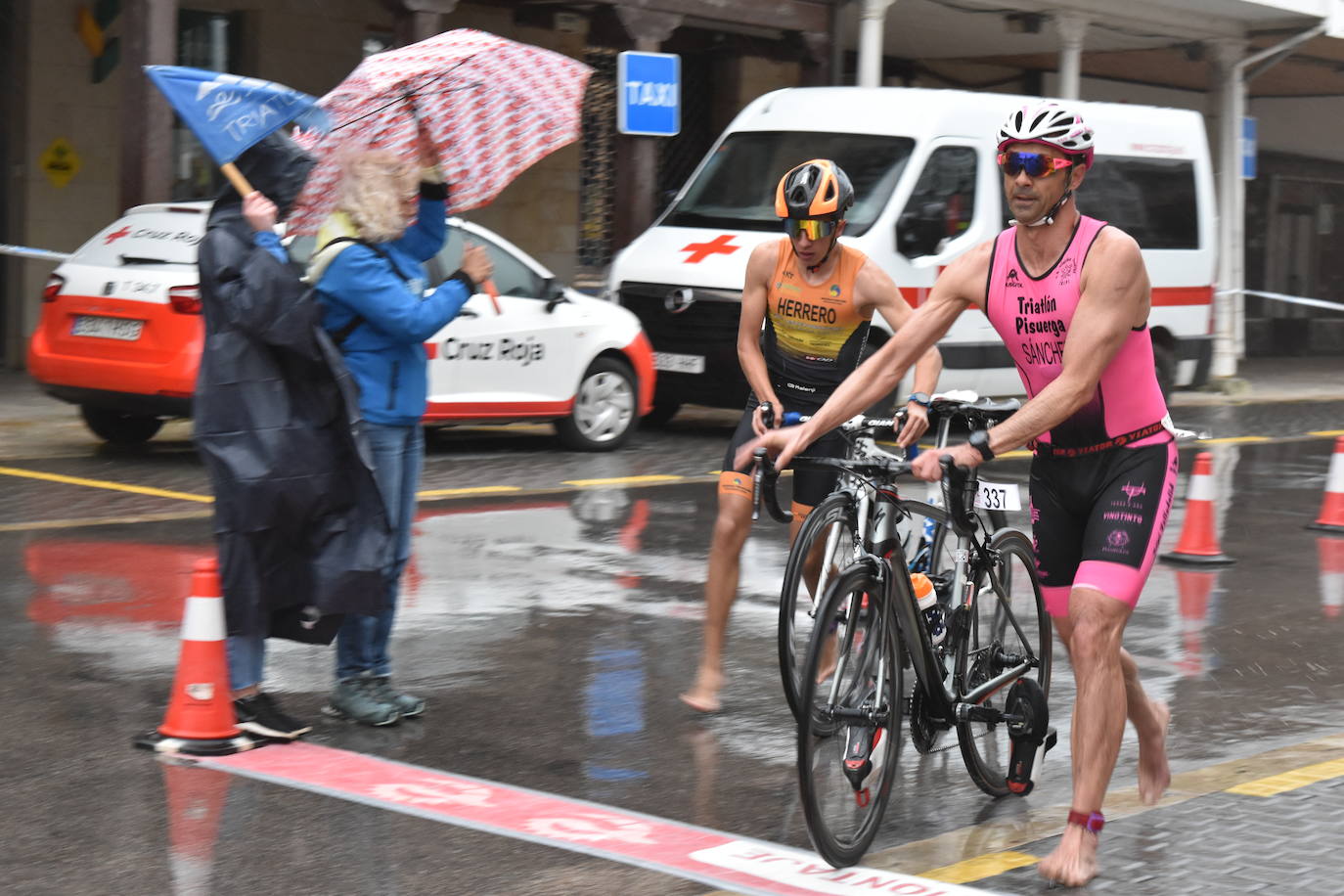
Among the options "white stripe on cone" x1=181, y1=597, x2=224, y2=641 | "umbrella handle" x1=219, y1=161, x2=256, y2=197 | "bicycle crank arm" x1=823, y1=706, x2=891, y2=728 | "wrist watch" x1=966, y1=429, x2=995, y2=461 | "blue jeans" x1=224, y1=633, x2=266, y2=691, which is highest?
"umbrella handle" x1=219, y1=161, x2=256, y2=197

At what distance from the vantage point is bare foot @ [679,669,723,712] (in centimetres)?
686

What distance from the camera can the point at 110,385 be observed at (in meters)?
12.4

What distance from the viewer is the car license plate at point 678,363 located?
15.3 metres

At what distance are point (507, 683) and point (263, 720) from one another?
47.3 inches

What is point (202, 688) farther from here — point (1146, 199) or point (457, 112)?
point (1146, 199)

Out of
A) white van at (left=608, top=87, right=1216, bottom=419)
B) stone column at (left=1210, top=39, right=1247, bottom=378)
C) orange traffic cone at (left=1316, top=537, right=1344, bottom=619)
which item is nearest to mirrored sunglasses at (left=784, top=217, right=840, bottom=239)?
orange traffic cone at (left=1316, top=537, right=1344, bottom=619)

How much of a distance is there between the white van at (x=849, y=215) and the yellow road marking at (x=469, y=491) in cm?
295

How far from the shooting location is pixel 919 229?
1555 centimetres

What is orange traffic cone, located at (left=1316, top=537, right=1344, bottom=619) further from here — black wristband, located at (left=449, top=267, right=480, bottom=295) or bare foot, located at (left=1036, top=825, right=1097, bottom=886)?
black wristband, located at (left=449, top=267, right=480, bottom=295)

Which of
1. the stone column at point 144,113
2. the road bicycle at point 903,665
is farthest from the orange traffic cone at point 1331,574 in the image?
the stone column at point 144,113

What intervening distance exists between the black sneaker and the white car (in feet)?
19.0

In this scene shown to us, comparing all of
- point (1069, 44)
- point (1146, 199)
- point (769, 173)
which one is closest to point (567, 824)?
point (769, 173)

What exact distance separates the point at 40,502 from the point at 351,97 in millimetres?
5263

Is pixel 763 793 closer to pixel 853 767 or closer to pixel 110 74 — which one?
pixel 853 767
